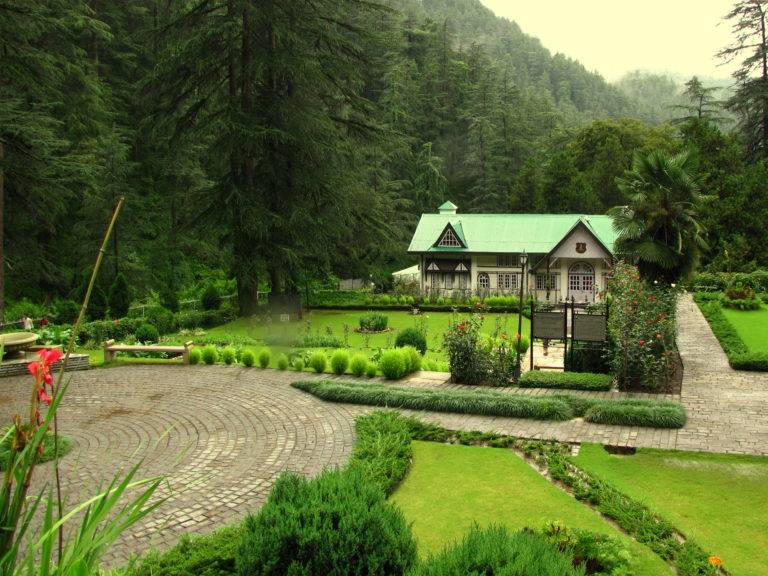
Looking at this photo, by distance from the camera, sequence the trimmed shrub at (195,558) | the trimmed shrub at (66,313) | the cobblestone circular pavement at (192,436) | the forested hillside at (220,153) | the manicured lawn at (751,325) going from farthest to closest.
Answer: the forested hillside at (220,153)
the trimmed shrub at (66,313)
the manicured lawn at (751,325)
the cobblestone circular pavement at (192,436)
the trimmed shrub at (195,558)

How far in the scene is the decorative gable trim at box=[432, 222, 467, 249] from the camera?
36.0m

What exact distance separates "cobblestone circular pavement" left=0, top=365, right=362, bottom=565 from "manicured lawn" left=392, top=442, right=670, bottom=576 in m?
1.55

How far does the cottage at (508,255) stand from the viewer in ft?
111

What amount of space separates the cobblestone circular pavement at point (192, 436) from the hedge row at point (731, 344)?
33.7 feet

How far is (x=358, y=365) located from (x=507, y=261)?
22.6 m

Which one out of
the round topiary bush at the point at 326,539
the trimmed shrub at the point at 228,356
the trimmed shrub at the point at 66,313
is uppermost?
the trimmed shrub at the point at 66,313

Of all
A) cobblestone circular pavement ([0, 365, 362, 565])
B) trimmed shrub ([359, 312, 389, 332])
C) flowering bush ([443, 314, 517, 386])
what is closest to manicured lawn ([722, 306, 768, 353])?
flowering bush ([443, 314, 517, 386])

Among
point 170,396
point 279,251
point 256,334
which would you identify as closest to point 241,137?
point 279,251

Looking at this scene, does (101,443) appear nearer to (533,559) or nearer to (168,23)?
(533,559)

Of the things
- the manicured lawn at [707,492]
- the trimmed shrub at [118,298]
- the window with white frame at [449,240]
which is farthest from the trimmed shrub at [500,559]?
the window with white frame at [449,240]

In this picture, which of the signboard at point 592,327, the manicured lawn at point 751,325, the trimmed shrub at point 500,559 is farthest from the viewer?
the manicured lawn at point 751,325

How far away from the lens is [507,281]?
35.7m

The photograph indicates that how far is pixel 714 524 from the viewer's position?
23.3 ft

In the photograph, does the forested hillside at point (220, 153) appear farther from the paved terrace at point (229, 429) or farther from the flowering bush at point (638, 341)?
the paved terrace at point (229, 429)
